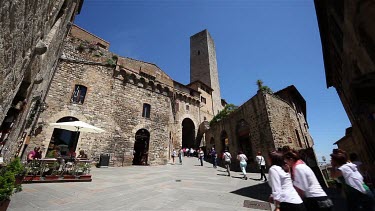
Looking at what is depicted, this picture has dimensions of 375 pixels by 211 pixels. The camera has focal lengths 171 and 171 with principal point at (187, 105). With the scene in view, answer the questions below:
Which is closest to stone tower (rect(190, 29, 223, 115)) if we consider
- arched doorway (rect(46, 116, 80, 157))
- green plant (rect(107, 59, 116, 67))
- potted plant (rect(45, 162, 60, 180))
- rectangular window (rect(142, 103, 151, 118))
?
rectangular window (rect(142, 103, 151, 118))

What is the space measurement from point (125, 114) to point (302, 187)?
45.0 feet

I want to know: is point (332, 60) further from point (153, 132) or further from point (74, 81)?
point (74, 81)

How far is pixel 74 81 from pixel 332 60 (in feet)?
56.0

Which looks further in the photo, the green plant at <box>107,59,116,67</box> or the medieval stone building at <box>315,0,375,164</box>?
the green plant at <box>107,59,116,67</box>

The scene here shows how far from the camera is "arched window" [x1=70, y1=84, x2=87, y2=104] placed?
1222 cm

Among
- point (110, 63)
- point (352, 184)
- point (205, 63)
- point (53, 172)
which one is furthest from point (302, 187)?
point (205, 63)

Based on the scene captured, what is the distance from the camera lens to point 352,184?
9.95 feet

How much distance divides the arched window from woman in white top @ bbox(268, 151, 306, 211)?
1338 cm

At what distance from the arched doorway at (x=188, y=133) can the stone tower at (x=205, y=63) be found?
22.5 feet

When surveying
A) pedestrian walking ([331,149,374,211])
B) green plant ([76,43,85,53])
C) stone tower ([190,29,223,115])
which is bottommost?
pedestrian walking ([331,149,374,211])

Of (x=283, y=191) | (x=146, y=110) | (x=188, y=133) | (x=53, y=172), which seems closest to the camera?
(x=283, y=191)

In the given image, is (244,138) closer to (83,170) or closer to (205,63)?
(83,170)

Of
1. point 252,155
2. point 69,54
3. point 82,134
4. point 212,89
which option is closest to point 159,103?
point 82,134

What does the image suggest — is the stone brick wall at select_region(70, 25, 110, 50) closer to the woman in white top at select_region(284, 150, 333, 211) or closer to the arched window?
the arched window
